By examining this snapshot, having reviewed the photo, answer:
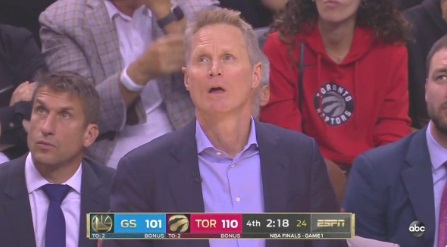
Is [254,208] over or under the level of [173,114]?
under

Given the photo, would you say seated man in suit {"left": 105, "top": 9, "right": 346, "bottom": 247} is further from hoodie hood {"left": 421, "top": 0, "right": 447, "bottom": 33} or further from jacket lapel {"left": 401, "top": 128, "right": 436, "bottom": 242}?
hoodie hood {"left": 421, "top": 0, "right": 447, "bottom": 33}

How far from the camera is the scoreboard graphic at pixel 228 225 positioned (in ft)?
7.88

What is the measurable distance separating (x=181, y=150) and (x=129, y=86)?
3.60 ft

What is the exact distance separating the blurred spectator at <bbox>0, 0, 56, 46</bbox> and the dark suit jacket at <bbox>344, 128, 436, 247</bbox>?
1.91 meters

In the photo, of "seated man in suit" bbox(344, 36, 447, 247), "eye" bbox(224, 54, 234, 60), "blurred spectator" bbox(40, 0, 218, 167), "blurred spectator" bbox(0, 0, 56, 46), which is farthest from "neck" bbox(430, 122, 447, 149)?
"blurred spectator" bbox(0, 0, 56, 46)

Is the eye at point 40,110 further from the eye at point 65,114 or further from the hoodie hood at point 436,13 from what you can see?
the hoodie hood at point 436,13

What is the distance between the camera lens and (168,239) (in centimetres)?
248

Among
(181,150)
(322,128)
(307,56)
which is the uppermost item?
(307,56)

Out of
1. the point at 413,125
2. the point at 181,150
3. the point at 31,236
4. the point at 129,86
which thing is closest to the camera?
the point at 181,150

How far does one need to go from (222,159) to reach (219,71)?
23cm

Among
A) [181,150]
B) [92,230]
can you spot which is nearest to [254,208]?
[181,150]

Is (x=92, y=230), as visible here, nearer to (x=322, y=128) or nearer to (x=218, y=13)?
(x=218, y=13)

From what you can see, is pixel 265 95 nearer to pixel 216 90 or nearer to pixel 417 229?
pixel 417 229

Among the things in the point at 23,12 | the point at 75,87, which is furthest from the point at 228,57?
the point at 23,12
